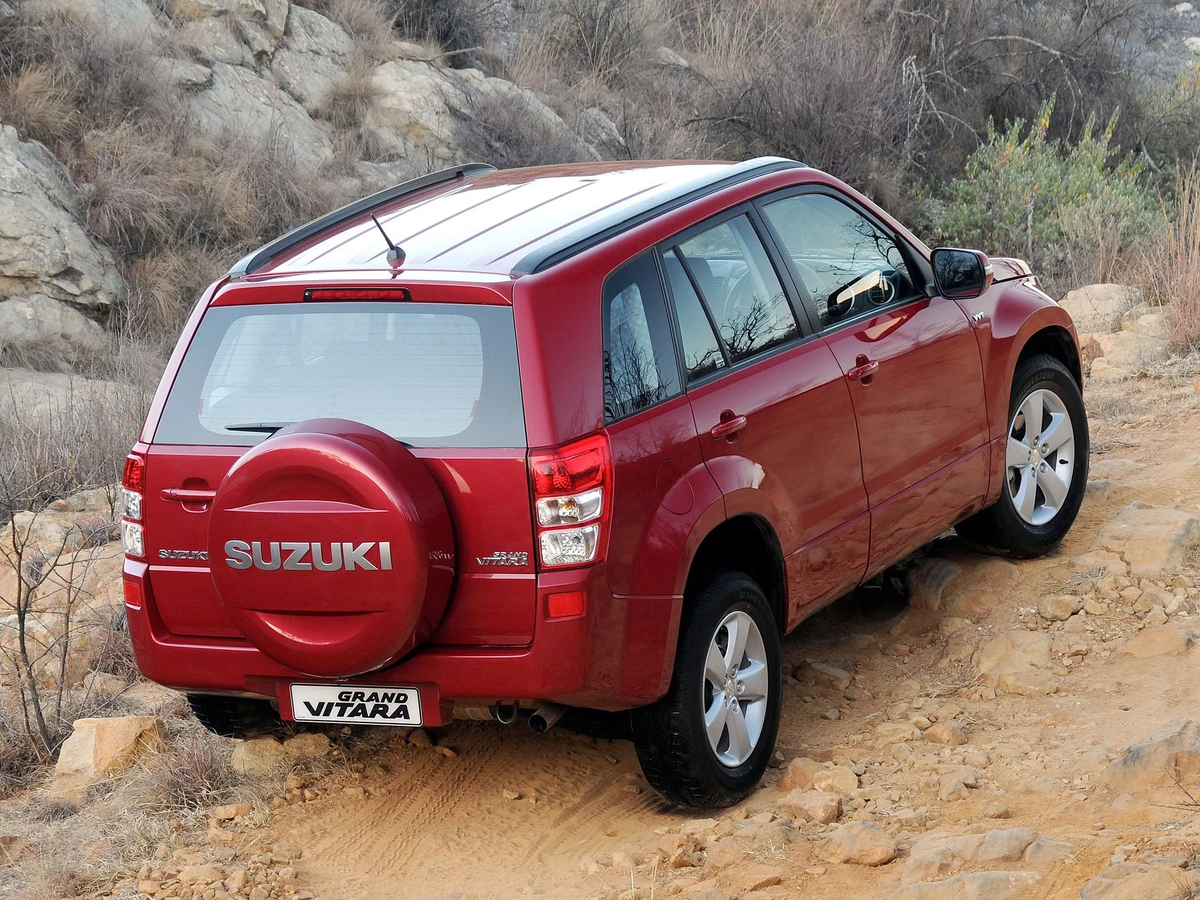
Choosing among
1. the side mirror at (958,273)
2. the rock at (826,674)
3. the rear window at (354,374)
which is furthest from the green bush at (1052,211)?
the rear window at (354,374)

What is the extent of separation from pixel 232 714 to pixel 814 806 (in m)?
1.92

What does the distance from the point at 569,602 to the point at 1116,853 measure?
141cm

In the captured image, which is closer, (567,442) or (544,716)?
(567,442)

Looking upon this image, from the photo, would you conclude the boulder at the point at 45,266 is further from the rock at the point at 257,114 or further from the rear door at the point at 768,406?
the rear door at the point at 768,406

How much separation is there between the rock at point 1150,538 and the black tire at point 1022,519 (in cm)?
18

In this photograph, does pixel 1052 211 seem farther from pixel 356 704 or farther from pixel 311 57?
pixel 356 704

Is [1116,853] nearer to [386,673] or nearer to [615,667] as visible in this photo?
[615,667]

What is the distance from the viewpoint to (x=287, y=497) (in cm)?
335

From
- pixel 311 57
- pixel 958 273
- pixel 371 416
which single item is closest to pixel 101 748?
pixel 371 416

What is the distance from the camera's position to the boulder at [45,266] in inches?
396

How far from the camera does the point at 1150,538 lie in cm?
541

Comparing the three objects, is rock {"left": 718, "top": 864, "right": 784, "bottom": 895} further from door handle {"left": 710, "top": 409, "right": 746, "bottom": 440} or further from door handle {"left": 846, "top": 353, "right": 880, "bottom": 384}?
door handle {"left": 846, "top": 353, "right": 880, "bottom": 384}

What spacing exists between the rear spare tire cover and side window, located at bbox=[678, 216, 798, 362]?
111 centimetres

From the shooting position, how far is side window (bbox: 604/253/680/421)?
3.54 metres
